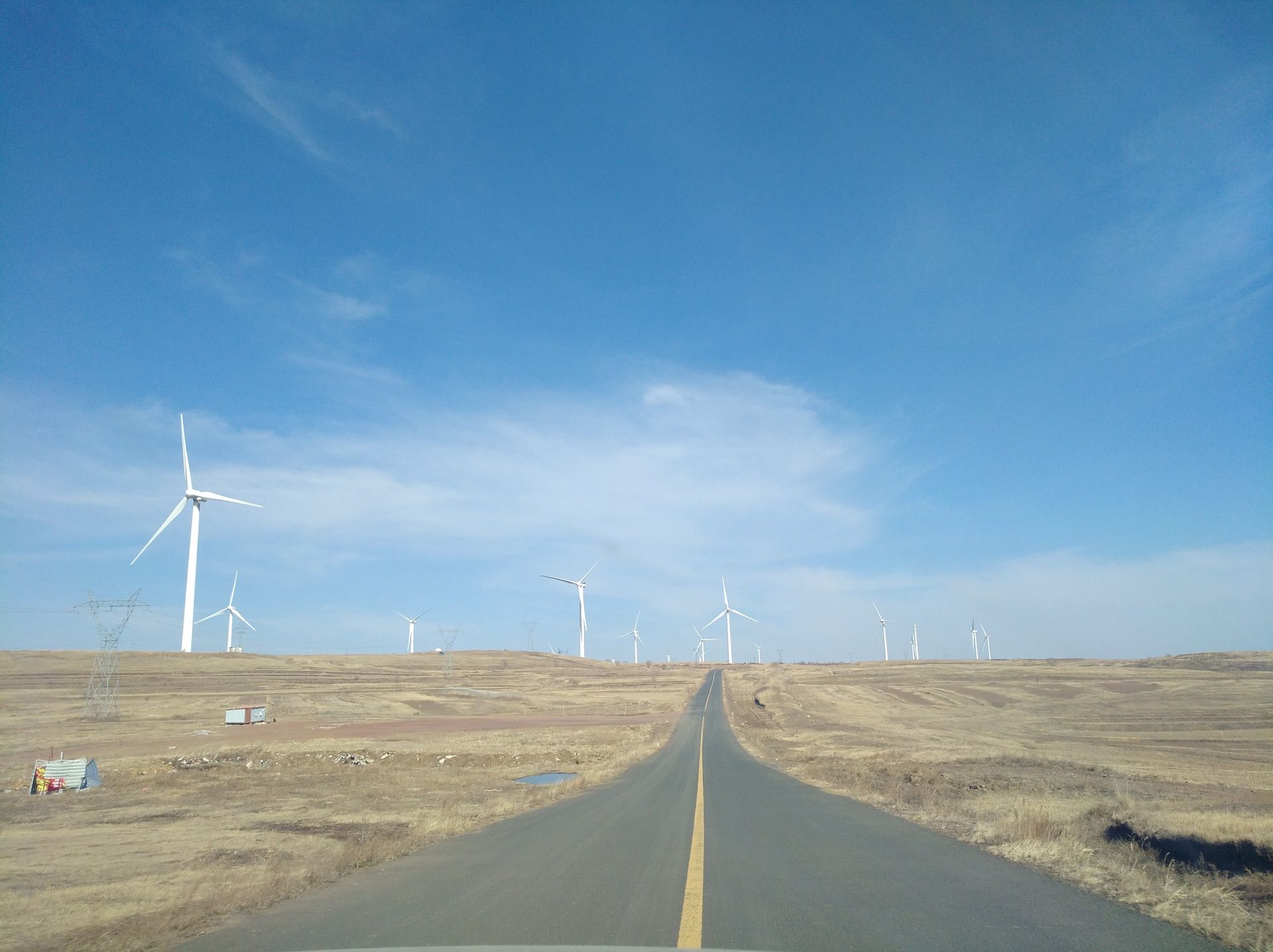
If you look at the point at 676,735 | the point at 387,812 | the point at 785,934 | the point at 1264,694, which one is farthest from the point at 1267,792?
the point at 1264,694

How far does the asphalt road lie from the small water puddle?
13.2m

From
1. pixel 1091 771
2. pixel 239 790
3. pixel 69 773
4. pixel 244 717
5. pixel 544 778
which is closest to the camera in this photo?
pixel 69 773

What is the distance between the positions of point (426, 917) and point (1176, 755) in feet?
126

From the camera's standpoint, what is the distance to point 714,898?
9.52m

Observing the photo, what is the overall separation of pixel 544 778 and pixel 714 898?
22213mm

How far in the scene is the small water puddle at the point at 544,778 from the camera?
28.6 metres

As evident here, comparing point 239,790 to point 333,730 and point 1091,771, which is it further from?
point 333,730

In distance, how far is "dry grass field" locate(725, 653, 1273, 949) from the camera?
1010cm

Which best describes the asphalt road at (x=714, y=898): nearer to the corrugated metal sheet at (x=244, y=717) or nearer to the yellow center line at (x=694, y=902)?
the yellow center line at (x=694, y=902)

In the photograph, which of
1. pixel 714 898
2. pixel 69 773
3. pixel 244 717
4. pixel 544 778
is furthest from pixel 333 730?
pixel 714 898

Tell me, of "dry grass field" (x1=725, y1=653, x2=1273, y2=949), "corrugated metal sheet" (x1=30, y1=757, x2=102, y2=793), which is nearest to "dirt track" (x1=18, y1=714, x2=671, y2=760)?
"corrugated metal sheet" (x1=30, y1=757, x2=102, y2=793)

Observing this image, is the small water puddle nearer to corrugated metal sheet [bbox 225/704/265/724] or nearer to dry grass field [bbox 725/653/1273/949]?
dry grass field [bbox 725/653/1273/949]

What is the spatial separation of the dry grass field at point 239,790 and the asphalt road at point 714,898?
1.41 metres

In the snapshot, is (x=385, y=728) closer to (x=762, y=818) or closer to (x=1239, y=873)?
(x=762, y=818)
